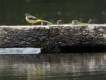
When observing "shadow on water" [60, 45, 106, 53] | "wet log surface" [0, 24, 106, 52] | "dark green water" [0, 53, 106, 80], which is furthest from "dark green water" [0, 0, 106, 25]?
"wet log surface" [0, 24, 106, 52]

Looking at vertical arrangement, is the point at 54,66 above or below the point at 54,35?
below

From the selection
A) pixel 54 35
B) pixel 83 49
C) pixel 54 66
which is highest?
pixel 54 35

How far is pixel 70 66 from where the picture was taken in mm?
9320

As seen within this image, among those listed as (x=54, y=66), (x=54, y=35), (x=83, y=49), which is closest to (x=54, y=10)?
(x=83, y=49)

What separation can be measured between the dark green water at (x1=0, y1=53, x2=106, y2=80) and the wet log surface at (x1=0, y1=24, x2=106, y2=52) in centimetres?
26

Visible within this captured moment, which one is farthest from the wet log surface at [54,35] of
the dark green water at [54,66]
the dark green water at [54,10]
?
the dark green water at [54,10]

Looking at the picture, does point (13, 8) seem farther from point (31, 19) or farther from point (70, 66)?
point (70, 66)

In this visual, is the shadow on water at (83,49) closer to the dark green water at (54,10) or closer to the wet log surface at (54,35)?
the wet log surface at (54,35)

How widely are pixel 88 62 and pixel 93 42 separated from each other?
53cm

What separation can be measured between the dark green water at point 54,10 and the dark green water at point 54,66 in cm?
983

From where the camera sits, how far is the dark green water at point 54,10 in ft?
69.9

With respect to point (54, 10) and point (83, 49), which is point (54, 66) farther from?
point (54, 10)

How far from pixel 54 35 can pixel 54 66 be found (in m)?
0.88

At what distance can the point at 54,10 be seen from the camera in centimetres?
2362
